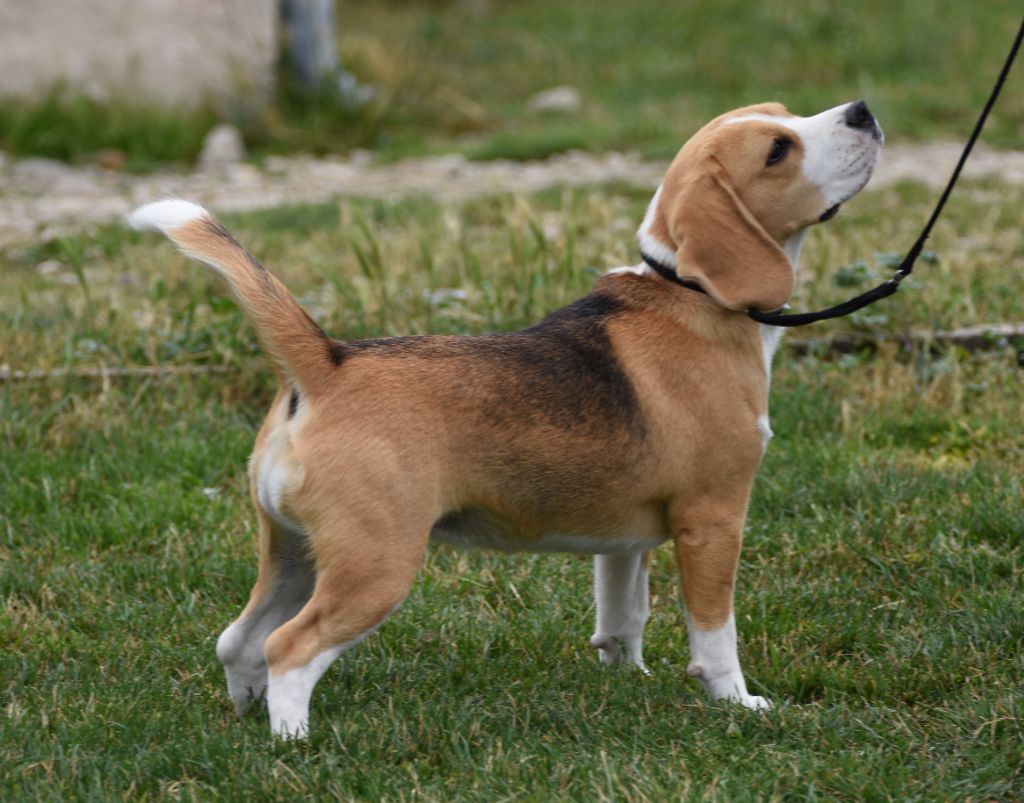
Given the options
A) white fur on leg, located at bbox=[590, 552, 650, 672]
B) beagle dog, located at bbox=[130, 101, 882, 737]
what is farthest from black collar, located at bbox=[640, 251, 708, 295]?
white fur on leg, located at bbox=[590, 552, 650, 672]

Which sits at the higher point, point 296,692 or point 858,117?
point 858,117

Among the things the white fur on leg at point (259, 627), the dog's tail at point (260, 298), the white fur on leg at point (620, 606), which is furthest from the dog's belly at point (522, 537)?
the dog's tail at point (260, 298)

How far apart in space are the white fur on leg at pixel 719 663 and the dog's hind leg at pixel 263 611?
1020 mm

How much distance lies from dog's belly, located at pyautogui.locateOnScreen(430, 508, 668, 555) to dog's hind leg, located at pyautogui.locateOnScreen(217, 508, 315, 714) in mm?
362

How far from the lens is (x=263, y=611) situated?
12.3 ft

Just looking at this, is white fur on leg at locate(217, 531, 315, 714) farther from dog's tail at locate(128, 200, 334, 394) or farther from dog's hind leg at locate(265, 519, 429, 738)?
dog's tail at locate(128, 200, 334, 394)

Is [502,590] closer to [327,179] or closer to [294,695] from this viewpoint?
[294,695]

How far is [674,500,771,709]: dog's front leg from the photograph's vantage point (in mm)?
3701

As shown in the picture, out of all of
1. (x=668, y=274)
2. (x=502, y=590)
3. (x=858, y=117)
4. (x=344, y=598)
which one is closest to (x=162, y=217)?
(x=344, y=598)

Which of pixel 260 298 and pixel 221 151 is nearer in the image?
pixel 260 298

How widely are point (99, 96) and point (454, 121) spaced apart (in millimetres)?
2949

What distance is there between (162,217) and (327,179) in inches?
290

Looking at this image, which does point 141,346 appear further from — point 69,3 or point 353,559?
point 69,3

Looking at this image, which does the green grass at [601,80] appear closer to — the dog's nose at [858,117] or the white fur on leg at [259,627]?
the dog's nose at [858,117]
